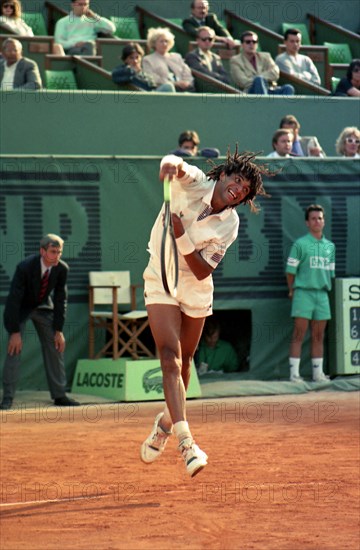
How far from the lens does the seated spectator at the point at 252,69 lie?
49.4ft

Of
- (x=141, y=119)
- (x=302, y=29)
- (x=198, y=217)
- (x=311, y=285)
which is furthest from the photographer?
(x=302, y=29)

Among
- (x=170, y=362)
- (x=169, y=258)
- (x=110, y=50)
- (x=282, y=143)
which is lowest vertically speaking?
(x=170, y=362)

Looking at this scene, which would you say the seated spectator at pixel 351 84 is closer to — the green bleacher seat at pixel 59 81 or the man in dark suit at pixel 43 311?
the green bleacher seat at pixel 59 81

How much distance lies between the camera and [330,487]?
8039 mm

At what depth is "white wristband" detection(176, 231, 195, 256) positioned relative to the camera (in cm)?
644

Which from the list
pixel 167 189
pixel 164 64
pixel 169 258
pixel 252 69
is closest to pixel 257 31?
pixel 252 69

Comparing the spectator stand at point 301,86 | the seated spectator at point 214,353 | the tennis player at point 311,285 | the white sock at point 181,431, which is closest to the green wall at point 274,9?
the spectator stand at point 301,86

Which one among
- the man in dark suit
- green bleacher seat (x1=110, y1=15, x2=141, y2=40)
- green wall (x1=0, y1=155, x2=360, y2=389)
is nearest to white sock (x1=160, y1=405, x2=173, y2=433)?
the man in dark suit

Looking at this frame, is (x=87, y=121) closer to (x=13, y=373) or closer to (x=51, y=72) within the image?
(x=51, y=72)

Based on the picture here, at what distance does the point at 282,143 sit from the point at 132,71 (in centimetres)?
218

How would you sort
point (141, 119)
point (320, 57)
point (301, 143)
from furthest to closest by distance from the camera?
point (320, 57) → point (301, 143) → point (141, 119)

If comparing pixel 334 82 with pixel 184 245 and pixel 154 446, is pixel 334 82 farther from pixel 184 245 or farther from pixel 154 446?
pixel 184 245

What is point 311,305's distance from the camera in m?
13.0

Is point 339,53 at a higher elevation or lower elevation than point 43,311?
higher
